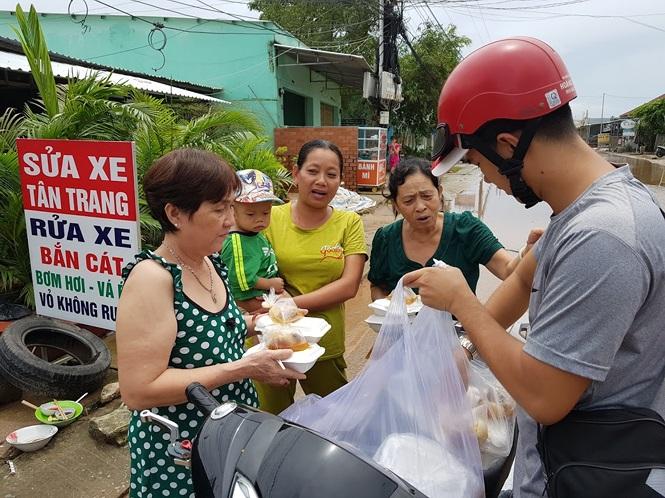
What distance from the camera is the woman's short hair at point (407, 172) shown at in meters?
2.32

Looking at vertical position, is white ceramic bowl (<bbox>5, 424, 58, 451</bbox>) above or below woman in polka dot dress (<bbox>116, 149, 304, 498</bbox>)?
below

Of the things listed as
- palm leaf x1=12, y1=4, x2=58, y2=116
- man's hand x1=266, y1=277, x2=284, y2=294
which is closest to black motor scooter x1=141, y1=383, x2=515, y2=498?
man's hand x1=266, y1=277, x2=284, y2=294

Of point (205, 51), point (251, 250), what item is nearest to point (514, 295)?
point (251, 250)

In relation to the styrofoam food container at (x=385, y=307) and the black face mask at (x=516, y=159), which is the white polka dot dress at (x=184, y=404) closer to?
the styrofoam food container at (x=385, y=307)

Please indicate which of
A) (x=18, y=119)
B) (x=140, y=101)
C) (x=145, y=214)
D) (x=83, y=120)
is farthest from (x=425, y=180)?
(x=18, y=119)

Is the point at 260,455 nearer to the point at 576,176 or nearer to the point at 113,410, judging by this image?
the point at 576,176

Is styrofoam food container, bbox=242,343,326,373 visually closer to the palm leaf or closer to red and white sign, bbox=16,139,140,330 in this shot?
red and white sign, bbox=16,139,140,330

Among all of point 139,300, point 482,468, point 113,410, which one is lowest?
point 113,410

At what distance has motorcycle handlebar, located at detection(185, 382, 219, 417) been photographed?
1068mm

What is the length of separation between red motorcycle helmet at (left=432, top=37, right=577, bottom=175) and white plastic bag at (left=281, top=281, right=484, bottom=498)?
0.65 m

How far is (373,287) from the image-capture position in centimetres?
255

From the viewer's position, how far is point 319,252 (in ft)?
7.74

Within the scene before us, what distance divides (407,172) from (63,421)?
2.59 m

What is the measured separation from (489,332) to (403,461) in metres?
0.42
